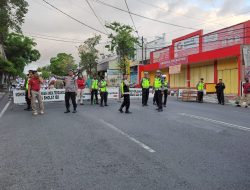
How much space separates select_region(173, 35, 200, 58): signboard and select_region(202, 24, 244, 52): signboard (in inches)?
58.8

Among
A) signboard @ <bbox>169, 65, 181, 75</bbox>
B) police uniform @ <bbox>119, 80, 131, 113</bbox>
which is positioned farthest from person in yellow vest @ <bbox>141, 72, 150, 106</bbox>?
signboard @ <bbox>169, 65, 181, 75</bbox>

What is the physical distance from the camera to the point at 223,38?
3022cm

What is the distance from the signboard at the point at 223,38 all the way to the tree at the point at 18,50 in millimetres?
30568

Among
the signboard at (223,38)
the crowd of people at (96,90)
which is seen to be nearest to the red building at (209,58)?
the signboard at (223,38)

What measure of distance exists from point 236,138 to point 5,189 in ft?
18.5

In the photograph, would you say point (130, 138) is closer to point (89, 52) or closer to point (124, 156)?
point (124, 156)

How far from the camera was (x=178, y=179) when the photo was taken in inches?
194

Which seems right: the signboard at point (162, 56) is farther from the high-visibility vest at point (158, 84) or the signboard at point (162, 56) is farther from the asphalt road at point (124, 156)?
the asphalt road at point (124, 156)

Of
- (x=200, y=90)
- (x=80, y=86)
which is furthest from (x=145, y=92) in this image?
(x=200, y=90)

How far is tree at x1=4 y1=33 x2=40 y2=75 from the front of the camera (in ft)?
173

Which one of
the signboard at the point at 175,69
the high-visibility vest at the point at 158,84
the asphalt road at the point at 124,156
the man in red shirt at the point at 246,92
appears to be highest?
the signboard at the point at 175,69

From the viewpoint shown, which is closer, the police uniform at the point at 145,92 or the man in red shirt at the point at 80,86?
the police uniform at the point at 145,92

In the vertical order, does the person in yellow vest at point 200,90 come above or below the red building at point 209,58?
below

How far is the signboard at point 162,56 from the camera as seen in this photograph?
4212cm
